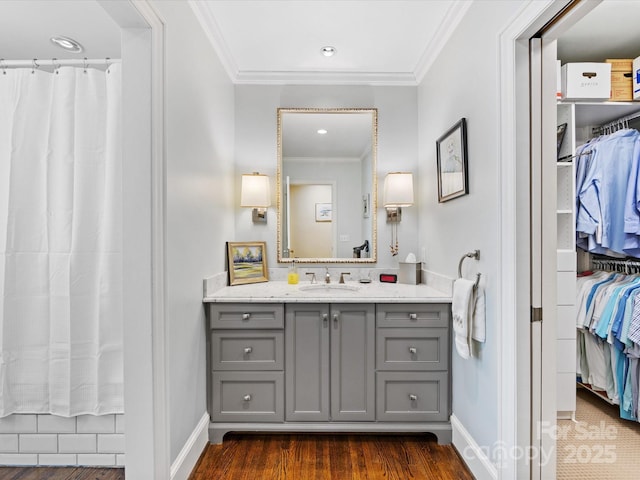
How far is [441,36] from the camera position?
2146 mm

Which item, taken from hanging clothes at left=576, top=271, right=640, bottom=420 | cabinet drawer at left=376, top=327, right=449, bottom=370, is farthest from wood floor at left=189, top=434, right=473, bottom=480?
hanging clothes at left=576, top=271, right=640, bottom=420

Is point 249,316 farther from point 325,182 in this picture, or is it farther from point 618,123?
point 618,123

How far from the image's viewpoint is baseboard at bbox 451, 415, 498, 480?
160cm

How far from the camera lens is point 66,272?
1.76 meters

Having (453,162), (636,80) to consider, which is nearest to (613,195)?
(636,80)

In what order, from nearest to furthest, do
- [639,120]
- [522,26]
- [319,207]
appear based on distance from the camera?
[522,26] < [639,120] < [319,207]

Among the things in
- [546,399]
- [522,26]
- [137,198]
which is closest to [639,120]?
[522,26]

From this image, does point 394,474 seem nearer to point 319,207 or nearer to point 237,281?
point 237,281

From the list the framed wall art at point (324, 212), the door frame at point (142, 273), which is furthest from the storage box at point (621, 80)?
the door frame at point (142, 273)

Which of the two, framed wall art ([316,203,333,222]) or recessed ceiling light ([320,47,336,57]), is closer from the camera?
recessed ceiling light ([320,47,336,57])

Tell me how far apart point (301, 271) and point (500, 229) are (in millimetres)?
1649

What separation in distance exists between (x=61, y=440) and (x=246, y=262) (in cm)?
148

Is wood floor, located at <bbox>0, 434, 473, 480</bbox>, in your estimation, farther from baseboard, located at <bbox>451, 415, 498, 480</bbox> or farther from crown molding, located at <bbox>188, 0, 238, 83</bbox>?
crown molding, located at <bbox>188, 0, 238, 83</bbox>

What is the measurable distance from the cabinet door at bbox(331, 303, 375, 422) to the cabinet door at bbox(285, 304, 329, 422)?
0.05m
